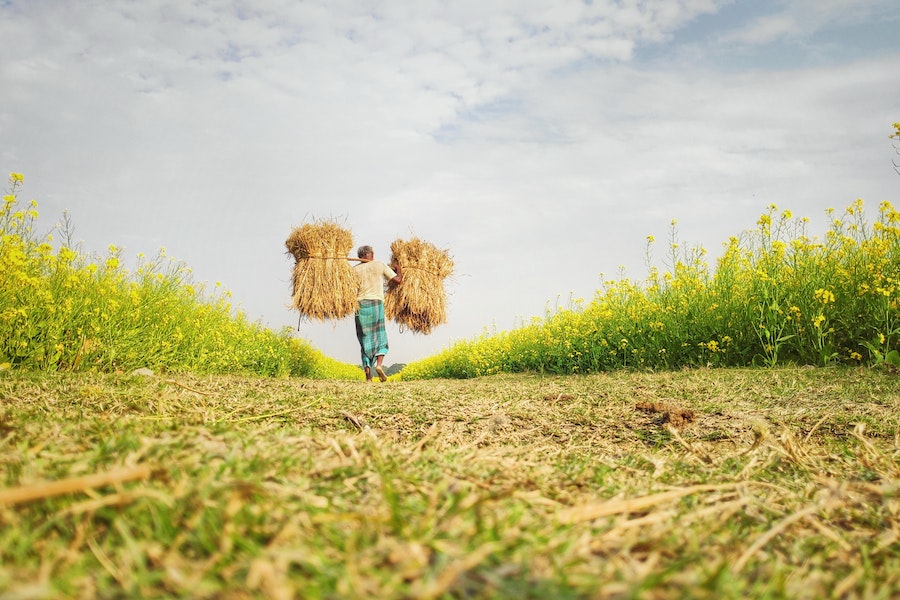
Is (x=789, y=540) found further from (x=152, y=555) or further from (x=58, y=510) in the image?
(x=58, y=510)

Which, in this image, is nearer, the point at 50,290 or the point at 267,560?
the point at 267,560

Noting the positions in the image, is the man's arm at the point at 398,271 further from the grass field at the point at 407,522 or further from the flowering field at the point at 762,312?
the grass field at the point at 407,522

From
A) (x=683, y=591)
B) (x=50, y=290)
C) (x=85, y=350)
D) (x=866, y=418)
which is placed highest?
(x=50, y=290)

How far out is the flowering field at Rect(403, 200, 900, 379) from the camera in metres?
6.07

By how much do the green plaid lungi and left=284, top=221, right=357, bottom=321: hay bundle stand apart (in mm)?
1072

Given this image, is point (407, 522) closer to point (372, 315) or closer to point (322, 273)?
point (372, 315)

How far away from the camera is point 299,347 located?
514 inches

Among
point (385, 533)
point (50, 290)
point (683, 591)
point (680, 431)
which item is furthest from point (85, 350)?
point (683, 591)

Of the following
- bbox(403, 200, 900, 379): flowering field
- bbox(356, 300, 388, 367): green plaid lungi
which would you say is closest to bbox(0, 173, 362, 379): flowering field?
bbox(356, 300, 388, 367): green plaid lungi

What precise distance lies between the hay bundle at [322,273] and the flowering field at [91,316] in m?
2.48

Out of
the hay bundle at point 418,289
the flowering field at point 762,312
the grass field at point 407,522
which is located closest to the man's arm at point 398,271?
the hay bundle at point 418,289

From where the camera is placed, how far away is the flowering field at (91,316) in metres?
5.05

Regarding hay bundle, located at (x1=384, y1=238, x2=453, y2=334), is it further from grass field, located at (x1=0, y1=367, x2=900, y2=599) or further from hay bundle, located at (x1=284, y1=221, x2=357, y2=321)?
grass field, located at (x1=0, y1=367, x2=900, y2=599)

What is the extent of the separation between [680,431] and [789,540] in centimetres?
204
